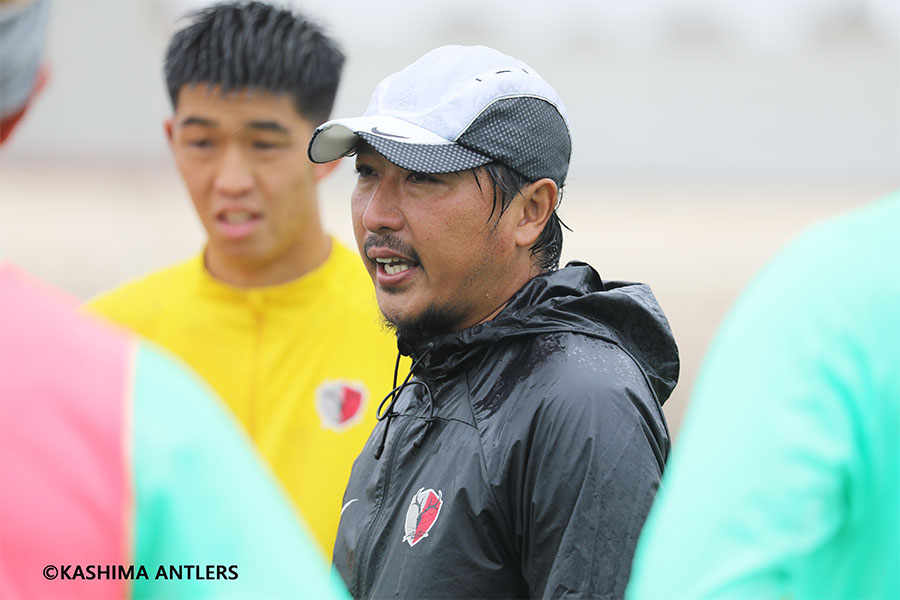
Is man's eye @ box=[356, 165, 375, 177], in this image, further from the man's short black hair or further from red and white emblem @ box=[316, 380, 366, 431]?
the man's short black hair

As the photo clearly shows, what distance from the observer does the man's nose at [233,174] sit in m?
3.28

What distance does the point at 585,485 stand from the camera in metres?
1.82

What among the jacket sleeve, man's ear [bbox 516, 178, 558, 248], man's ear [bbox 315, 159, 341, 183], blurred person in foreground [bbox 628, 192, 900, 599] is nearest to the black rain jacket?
the jacket sleeve

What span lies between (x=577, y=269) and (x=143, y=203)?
1492 centimetres

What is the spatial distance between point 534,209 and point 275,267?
126cm

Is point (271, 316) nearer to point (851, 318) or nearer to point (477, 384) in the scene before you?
point (477, 384)

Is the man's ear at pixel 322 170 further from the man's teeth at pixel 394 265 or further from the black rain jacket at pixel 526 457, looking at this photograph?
the black rain jacket at pixel 526 457

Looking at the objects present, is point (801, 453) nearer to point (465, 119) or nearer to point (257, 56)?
point (465, 119)

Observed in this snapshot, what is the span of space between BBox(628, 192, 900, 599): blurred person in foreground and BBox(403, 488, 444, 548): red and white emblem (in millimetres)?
909

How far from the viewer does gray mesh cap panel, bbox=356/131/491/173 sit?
2176 mm

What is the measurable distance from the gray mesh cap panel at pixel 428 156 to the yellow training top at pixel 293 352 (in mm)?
931

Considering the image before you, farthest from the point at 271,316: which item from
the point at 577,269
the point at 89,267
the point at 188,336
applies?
the point at 89,267

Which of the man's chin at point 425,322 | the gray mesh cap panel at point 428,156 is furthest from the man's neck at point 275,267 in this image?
the gray mesh cap panel at point 428,156

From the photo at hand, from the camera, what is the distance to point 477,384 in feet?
6.89
